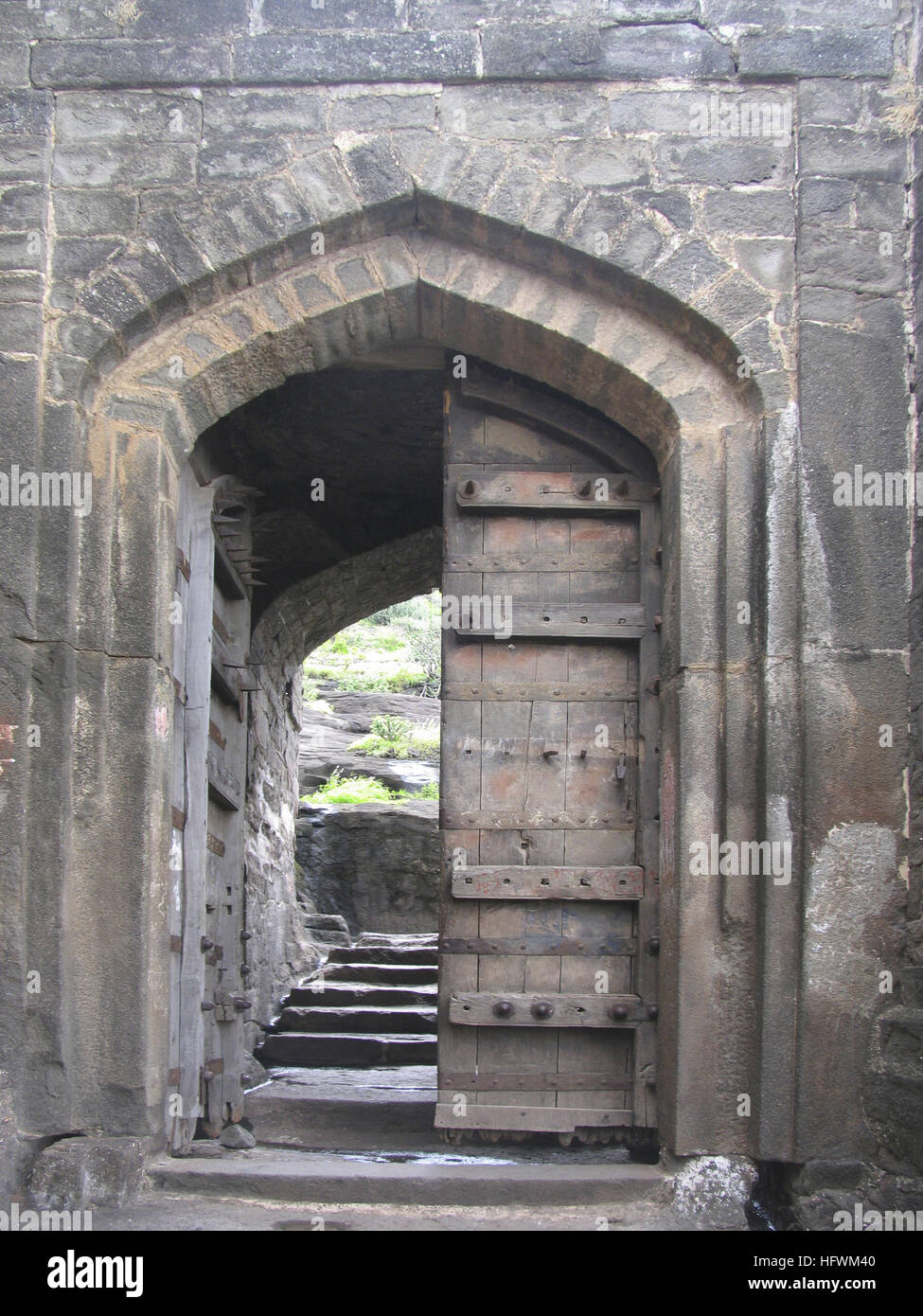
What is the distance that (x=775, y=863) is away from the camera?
365 cm

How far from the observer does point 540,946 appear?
162 inches

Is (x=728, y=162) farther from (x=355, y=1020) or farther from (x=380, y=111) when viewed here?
(x=355, y=1020)

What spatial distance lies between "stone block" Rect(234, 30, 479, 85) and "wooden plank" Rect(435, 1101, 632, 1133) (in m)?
3.40

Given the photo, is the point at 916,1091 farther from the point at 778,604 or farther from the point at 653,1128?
the point at 778,604

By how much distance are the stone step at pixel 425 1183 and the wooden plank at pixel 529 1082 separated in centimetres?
30

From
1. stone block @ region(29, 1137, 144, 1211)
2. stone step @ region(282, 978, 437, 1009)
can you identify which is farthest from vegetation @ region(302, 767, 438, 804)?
stone block @ region(29, 1137, 144, 1211)

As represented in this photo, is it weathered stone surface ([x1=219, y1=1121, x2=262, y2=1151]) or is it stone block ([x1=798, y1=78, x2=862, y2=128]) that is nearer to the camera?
stone block ([x1=798, y1=78, x2=862, y2=128])

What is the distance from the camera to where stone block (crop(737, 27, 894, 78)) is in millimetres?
4035

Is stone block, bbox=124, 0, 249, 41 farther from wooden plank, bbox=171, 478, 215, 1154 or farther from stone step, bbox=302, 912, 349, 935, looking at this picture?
stone step, bbox=302, 912, 349, 935

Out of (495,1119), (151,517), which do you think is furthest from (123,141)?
(495,1119)

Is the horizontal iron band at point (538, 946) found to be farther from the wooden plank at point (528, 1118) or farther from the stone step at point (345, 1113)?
the stone step at point (345, 1113)

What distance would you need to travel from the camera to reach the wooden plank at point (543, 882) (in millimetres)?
4086

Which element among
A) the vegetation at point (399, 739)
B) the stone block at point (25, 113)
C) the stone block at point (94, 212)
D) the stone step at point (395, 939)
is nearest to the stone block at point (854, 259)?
the stone block at point (94, 212)

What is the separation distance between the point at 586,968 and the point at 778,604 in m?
1.35
